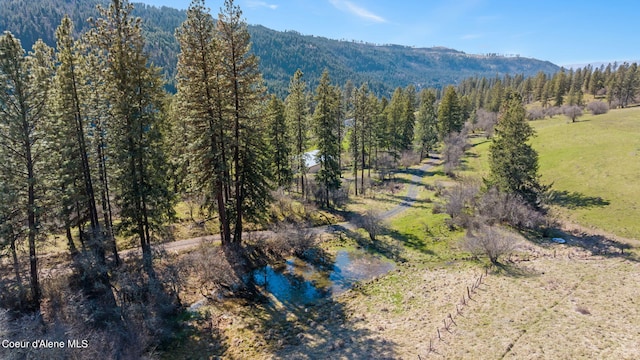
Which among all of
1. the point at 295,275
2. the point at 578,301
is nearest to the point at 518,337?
the point at 578,301

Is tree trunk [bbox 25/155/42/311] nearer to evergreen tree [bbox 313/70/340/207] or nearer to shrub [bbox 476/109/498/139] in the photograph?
evergreen tree [bbox 313/70/340/207]

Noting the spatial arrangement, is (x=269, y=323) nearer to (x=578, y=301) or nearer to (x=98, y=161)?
(x=98, y=161)

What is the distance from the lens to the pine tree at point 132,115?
18.2m

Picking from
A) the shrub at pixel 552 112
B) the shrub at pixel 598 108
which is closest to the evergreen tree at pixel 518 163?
the shrub at pixel 598 108

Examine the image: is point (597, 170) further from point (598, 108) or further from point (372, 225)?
point (598, 108)

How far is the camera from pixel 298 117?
38844 millimetres

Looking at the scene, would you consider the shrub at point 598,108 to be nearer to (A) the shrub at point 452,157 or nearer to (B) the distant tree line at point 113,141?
(A) the shrub at point 452,157

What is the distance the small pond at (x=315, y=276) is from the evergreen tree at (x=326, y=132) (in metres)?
12.2

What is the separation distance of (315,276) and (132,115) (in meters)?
15.6

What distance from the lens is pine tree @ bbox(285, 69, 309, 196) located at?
122 ft

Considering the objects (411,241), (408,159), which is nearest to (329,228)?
(411,241)

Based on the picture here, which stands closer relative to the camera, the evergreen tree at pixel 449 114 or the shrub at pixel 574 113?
the evergreen tree at pixel 449 114

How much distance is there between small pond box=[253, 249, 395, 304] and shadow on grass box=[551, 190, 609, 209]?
23.8 metres

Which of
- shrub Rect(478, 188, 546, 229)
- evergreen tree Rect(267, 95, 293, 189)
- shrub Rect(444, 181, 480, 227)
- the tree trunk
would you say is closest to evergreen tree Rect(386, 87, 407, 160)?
shrub Rect(444, 181, 480, 227)
